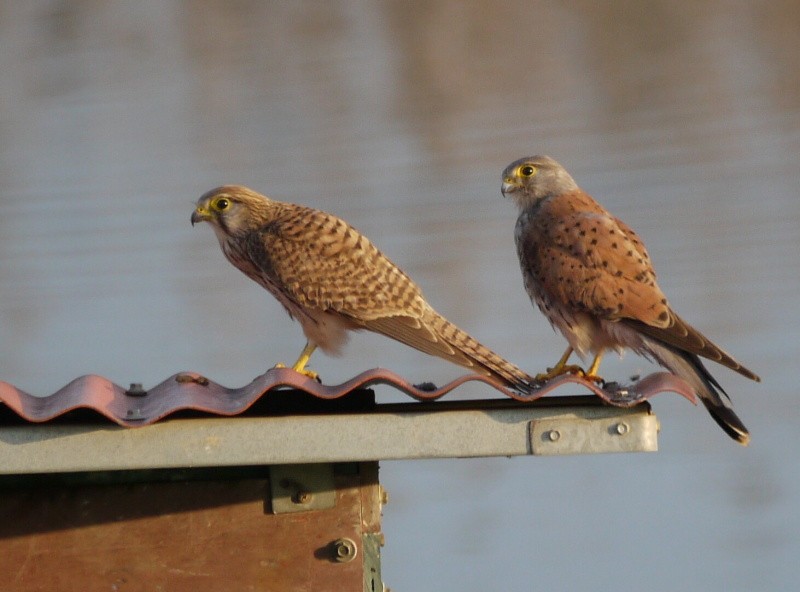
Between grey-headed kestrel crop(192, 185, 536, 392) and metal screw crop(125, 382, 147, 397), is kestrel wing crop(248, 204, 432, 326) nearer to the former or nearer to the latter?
grey-headed kestrel crop(192, 185, 536, 392)

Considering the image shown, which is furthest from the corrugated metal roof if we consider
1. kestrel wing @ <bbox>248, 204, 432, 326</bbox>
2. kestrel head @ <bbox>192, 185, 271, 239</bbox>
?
kestrel head @ <bbox>192, 185, 271, 239</bbox>

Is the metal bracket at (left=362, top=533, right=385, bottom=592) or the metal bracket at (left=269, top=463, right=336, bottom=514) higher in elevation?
the metal bracket at (left=269, top=463, right=336, bottom=514)

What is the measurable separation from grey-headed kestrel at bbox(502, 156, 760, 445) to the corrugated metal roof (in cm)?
36

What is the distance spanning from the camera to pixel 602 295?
125 inches

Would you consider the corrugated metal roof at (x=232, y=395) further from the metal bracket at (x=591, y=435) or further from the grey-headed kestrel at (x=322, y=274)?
the grey-headed kestrel at (x=322, y=274)

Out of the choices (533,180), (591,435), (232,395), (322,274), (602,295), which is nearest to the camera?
(591,435)

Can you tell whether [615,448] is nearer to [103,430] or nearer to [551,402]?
[551,402]

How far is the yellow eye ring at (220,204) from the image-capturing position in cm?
381

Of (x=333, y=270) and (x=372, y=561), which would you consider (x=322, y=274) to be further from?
(x=372, y=561)

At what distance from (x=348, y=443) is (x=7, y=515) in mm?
680

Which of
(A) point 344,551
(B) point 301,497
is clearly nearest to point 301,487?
(B) point 301,497

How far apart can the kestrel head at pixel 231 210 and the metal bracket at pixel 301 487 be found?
3.98 feet

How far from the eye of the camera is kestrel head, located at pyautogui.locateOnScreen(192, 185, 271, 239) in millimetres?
3789

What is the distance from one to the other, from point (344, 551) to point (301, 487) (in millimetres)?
143
